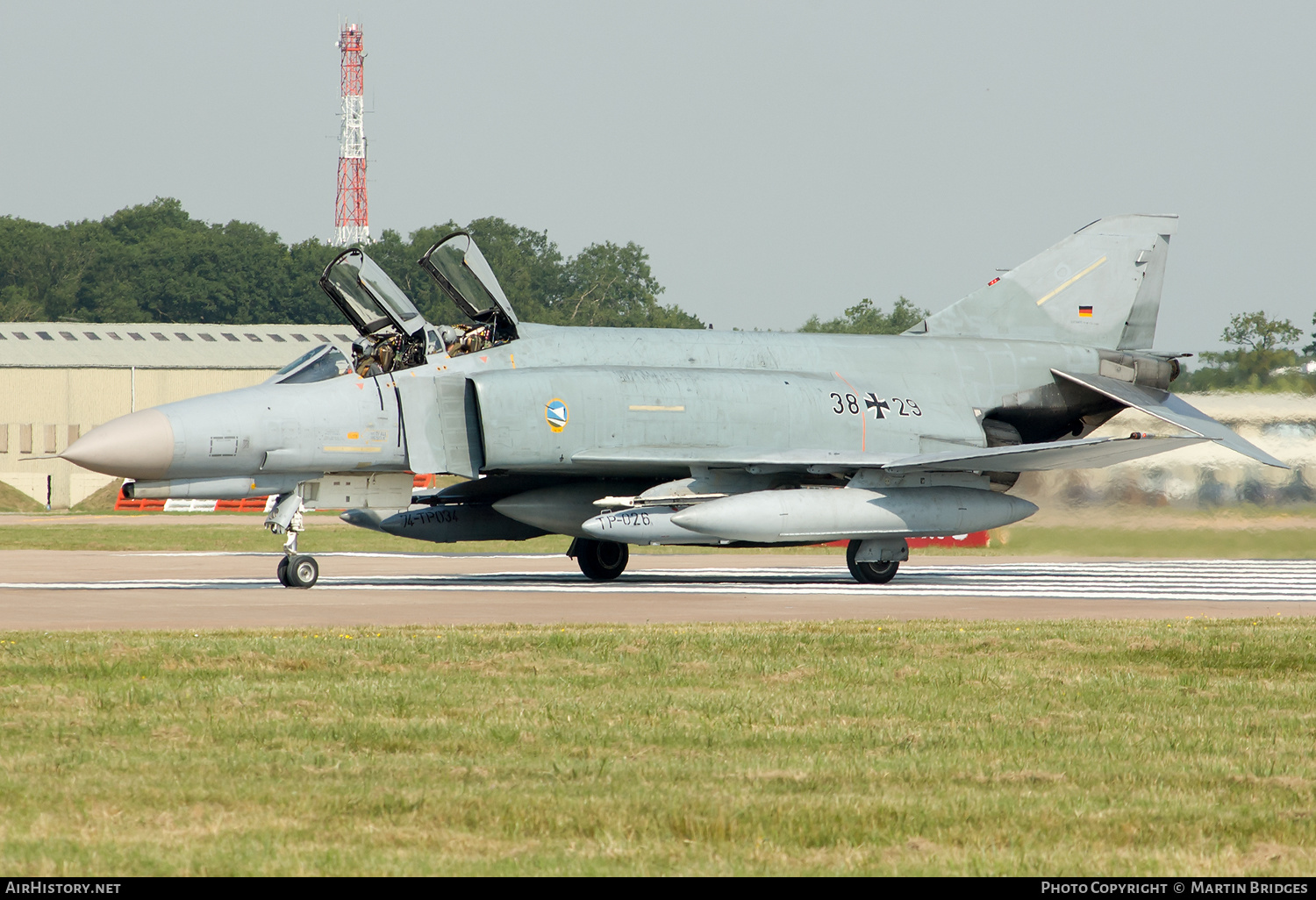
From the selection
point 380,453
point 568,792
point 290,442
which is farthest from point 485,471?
point 568,792

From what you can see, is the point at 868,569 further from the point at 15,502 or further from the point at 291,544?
the point at 15,502

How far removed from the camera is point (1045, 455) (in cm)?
1753

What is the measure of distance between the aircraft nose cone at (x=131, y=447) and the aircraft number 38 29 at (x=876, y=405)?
25.3 ft

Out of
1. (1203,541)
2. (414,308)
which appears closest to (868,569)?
(1203,541)

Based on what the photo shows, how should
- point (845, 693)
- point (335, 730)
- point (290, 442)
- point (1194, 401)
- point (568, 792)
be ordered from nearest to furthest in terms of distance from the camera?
1. point (568, 792)
2. point (335, 730)
3. point (845, 693)
4. point (290, 442)
5. point (1194, 401)

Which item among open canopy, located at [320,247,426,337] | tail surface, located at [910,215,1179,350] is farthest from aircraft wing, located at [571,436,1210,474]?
tail surface, located at [910,215,1179,350]

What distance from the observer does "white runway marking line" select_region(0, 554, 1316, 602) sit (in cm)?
1655

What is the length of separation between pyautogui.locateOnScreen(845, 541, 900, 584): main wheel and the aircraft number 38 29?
5.25ft

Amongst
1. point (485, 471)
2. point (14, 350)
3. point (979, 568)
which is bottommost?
point (979, 568)

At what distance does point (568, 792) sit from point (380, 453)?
11041mm

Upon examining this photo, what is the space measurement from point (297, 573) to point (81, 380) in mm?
46839

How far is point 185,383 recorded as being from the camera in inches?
2397
